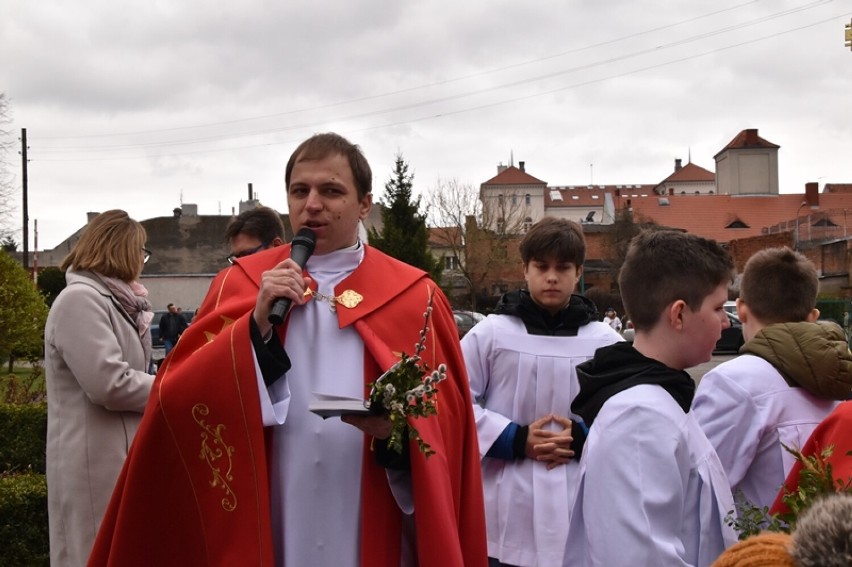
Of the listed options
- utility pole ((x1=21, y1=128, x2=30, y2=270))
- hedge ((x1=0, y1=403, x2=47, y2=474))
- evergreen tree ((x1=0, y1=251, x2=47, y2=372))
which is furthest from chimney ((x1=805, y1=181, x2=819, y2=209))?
hedge ((x1=0, y1=403, x2=47, y2=474))

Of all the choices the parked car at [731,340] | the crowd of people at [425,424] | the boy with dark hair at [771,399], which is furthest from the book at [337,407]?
the parked car at [731,340]

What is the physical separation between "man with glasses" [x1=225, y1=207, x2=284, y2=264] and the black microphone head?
67.5 inches

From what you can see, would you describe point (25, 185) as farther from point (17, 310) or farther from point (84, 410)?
point (84, 410)

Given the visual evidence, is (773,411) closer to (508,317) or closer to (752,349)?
(752,349)

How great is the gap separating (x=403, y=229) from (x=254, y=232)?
36270mm

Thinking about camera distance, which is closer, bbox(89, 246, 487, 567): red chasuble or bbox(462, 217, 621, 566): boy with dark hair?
bbox(89, 246, 487, 567): red chasuble

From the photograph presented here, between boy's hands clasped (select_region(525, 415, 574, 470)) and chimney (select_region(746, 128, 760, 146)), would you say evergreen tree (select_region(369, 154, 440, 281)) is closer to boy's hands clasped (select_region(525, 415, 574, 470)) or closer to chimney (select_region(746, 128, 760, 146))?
boy's hands clasped (select_region(525, 415, 574, 470))

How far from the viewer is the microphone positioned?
251cm

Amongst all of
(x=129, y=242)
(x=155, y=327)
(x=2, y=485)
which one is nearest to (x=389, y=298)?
(x=129, y=242)

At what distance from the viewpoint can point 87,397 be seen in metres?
3.95

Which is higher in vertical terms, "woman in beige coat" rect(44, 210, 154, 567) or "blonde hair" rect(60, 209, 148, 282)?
"blonde hair" rect(60, 209, 148, 282)

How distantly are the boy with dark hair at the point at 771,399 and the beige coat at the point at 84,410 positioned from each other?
2503 millimetres

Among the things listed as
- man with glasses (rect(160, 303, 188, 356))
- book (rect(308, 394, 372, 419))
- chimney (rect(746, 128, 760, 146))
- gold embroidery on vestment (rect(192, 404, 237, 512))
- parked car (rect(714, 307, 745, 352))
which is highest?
chimney (rect(746, 128, 760, 146))

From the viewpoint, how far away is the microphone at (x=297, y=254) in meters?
2.51
